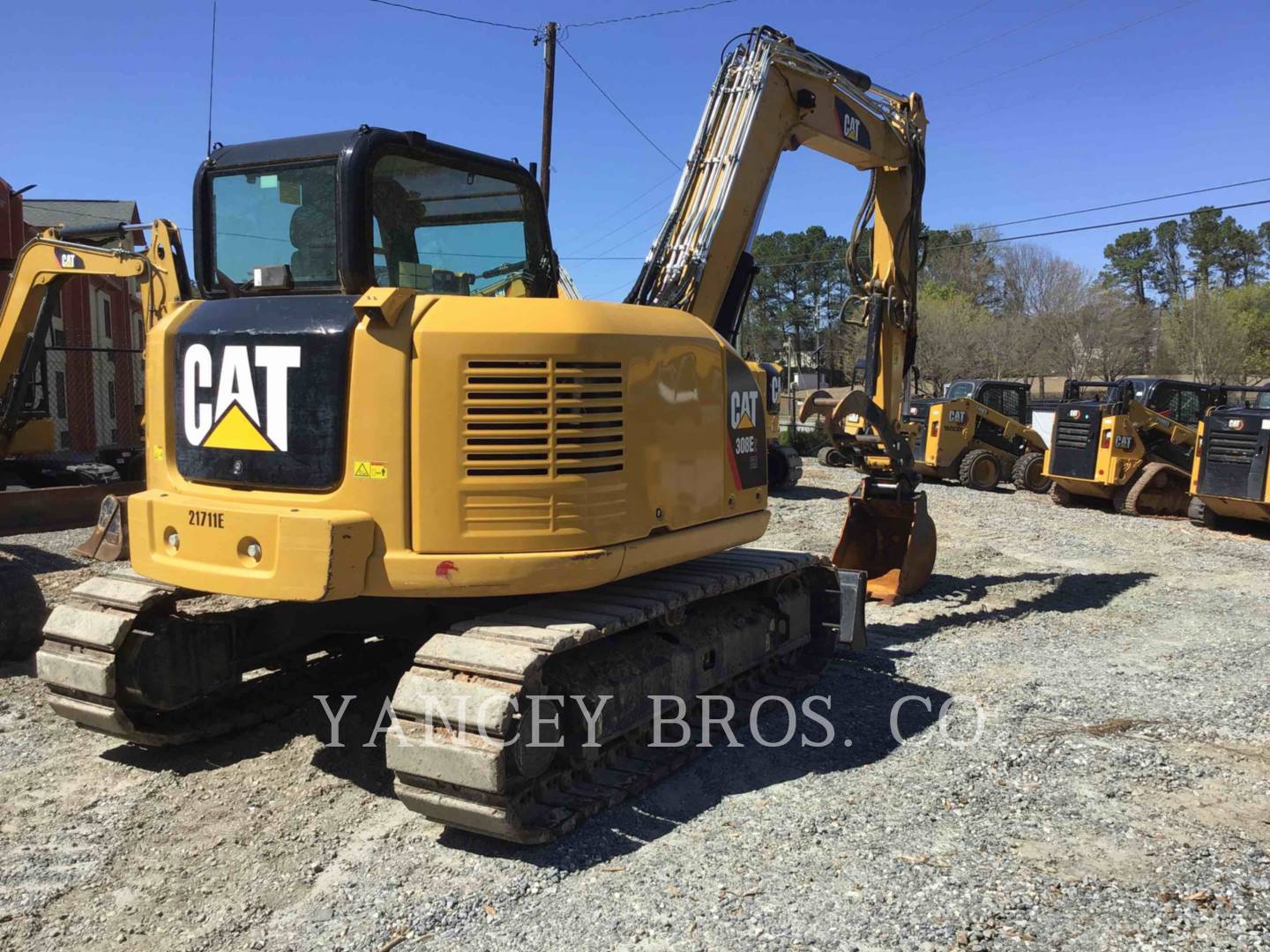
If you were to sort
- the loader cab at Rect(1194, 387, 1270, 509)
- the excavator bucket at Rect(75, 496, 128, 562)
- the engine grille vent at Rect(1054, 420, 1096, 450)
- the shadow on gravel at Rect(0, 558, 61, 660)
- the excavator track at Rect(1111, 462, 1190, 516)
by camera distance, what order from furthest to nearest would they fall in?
1. the engine grille vent at Rect(1054, 420, 1096, 450)
2. the excavator track at Rect(1111, 462, 1190, 516)
3. the loader cab at Rect(1194, 387, 1270, 509)
4. the shadow on gravel at Rect(0, 558, 61, 660)
5. the excavator bucket at Rect(75, 496, 128, 562)

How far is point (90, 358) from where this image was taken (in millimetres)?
23625

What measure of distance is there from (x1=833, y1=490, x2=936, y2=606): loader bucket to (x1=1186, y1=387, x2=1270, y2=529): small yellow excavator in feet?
20.2

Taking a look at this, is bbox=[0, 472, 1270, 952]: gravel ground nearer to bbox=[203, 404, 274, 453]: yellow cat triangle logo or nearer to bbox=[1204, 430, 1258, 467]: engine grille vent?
bbox=[203, 404, 274, 453]: yellow cat triangle logo

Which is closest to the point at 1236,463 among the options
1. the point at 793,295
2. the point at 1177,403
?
the point at 1177,403

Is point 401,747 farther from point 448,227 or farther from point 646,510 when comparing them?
point 448,227

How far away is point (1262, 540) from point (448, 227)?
1224 cm

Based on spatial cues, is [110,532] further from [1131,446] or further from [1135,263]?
[1135,263]

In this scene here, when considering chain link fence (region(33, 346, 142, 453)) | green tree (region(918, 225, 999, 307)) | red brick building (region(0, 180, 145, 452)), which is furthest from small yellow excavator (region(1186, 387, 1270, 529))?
green tree (region(918, 225, 999, 307))

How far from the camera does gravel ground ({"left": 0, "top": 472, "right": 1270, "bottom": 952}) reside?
3.66 metres

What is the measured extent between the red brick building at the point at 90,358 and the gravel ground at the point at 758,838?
17886mm

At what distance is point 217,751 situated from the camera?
17.7ft

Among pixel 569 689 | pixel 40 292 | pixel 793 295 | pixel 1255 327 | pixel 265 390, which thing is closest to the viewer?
pixel 265 390

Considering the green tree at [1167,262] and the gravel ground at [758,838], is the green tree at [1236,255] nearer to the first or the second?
the green tree at [1167,262]

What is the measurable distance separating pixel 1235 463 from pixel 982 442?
616 centimetres
